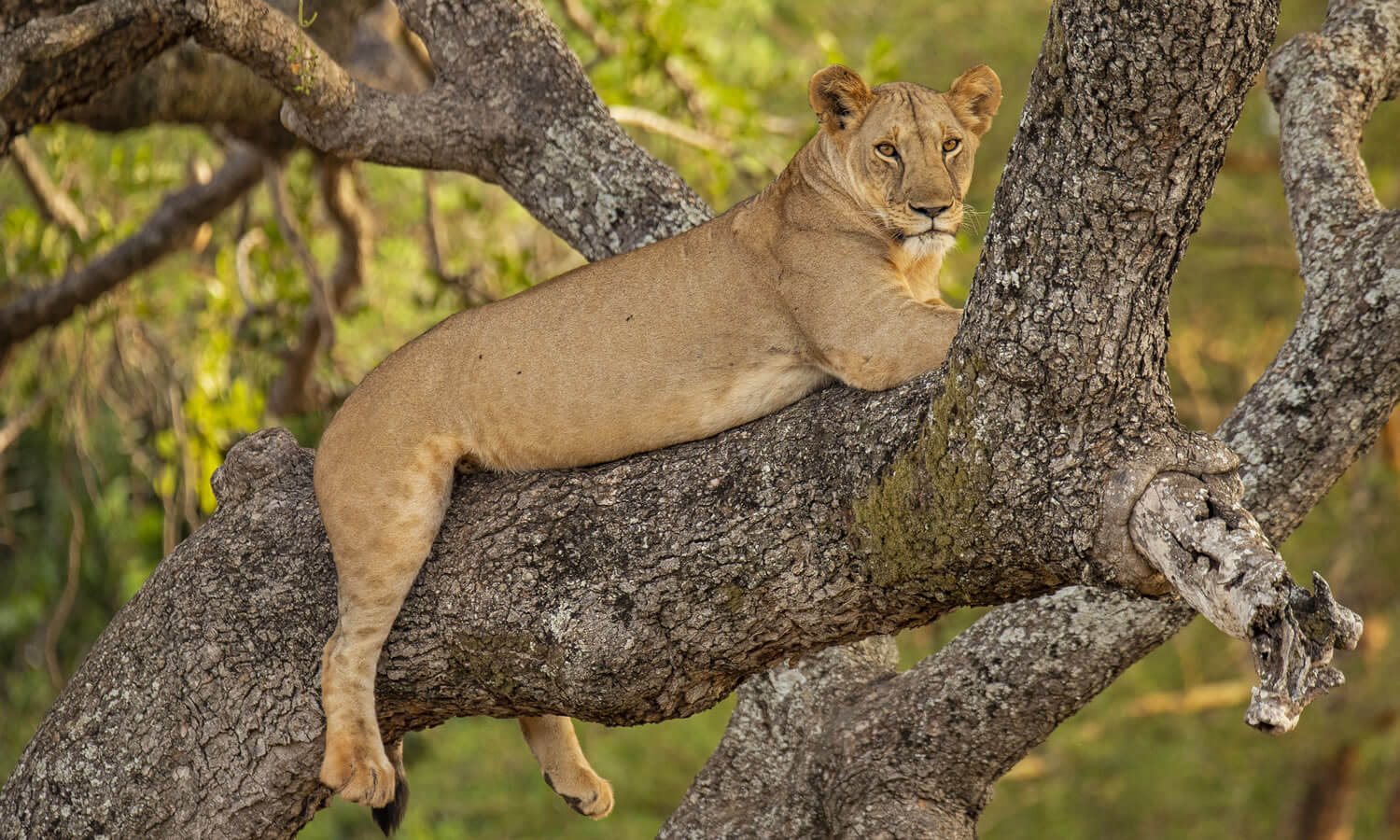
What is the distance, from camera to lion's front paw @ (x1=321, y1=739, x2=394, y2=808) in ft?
10.1

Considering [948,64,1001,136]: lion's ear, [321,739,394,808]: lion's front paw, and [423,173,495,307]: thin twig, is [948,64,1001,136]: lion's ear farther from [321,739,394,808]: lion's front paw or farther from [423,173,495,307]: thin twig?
[423,173,495,307]: thin twig

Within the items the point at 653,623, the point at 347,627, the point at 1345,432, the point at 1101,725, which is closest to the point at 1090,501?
the point at 653,623

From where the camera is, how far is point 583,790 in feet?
12.4

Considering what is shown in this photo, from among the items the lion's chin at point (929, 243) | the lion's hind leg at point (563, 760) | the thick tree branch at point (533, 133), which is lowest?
the lion's hind leg at point (563, 760)

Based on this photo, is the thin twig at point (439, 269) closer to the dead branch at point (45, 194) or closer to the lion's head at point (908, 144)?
the dead branch at point (45, 194)

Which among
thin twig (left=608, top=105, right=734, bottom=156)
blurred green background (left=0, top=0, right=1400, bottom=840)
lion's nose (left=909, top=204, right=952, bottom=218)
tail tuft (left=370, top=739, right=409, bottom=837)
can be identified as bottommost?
blurred green background (left=0, top=0, right=1400, bottom=840)

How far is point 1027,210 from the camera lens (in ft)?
7.72

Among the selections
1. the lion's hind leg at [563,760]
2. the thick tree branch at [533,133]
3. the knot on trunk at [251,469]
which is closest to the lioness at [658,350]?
the knot on trunk at [251,469]

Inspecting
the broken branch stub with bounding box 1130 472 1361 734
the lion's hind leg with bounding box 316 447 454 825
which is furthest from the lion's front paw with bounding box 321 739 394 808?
the broken branch stub with bounding box 1130 472 1361 734

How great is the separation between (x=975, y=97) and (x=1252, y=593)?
67.9 inches

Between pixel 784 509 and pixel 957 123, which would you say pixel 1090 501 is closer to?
pixel 784 509

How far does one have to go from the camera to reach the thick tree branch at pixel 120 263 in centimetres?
563

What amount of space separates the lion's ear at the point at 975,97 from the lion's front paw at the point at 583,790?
1.85m

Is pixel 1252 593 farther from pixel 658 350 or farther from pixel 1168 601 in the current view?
pixel 658 350
